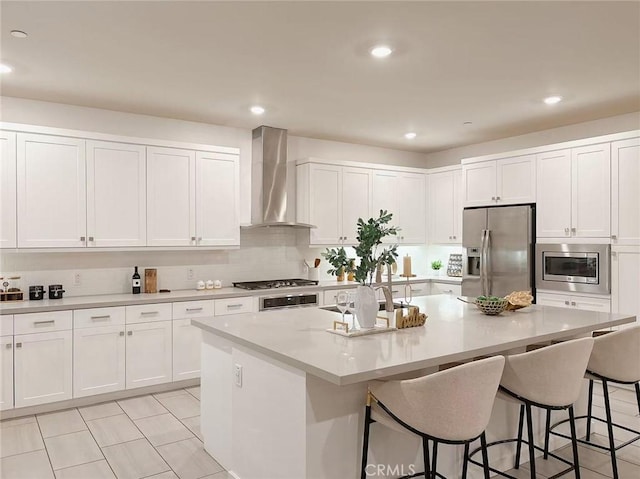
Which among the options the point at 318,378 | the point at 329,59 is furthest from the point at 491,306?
the point at 329,59

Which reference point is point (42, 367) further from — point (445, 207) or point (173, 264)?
point (445, 207)

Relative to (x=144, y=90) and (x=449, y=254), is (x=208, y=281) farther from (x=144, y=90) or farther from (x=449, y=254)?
(x=449, y=254)

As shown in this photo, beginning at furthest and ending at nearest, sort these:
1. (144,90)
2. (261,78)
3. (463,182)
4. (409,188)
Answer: (409,188)
(463,182)
(144,90)
(261,78)

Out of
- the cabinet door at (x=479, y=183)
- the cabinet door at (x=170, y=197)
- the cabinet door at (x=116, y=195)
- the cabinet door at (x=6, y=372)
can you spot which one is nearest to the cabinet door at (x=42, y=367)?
the cabinet door at (x=6, y=372)

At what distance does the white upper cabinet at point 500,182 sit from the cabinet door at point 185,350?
3.55 meters

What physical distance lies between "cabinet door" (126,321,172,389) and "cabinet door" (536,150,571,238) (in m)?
3.93

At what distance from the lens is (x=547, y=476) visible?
2.86 meters

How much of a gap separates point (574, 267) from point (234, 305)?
3400 millimetres

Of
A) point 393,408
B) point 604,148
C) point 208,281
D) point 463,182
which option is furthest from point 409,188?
point 393,408

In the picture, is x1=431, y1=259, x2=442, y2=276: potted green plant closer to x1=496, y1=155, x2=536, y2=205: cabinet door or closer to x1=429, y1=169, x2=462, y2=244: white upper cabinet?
x1=429, y1=169, x2=462, y2=244: white upper cabinet

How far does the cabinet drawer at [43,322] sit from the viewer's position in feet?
12.3

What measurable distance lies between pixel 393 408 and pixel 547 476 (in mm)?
1476

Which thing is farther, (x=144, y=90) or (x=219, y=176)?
(x=219, y=176)

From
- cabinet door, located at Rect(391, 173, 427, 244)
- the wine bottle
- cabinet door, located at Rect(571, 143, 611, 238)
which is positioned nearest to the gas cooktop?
the wine bottle
